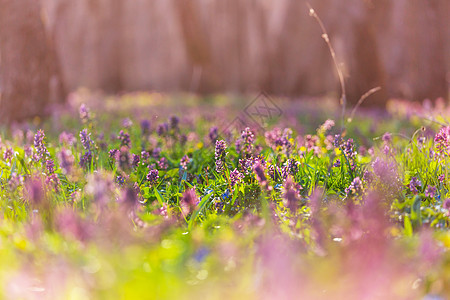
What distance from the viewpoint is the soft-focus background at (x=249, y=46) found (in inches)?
422

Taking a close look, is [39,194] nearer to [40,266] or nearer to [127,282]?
[40,266]

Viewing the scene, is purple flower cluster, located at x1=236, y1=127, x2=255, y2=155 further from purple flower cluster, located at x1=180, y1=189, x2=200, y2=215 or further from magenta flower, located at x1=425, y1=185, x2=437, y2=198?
magenta flower, located at x1=425, y1=185, x2=437, y2=198

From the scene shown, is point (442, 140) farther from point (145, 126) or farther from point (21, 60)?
point (21, 60)

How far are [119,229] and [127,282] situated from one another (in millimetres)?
251

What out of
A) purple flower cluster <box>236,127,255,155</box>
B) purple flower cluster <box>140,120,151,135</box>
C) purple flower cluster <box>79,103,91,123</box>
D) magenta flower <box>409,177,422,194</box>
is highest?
purple flower cluster <box>79,103,91,123</box>

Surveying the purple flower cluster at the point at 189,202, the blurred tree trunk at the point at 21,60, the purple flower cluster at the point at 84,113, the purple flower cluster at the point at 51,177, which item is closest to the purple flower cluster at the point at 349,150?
the purple flower cluster at the point at 189,202

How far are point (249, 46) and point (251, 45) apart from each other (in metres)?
0.10

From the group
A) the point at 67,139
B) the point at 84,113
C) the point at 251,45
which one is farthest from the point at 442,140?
the point at 251,45

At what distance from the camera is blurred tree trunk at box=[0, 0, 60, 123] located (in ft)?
23.7

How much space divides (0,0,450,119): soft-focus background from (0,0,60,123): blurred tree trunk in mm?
342

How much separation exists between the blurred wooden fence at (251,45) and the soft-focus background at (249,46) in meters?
0.03

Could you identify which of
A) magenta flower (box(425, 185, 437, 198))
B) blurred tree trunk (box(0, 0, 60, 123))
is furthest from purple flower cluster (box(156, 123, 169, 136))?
blurred tree trunk (box(0, 0, 60, 123))

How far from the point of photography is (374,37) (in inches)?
418

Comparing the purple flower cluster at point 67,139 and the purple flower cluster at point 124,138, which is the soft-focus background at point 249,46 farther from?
the purple flower cluster at point 124,138
